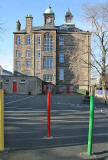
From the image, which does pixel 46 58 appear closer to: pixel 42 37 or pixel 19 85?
pixel 42 37

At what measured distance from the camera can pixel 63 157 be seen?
14.2 feet

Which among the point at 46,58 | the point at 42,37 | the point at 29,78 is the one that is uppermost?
the point at 42,37

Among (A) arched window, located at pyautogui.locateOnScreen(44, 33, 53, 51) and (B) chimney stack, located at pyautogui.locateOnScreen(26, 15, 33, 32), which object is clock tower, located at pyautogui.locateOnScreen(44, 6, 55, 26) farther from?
(A) arched window, located at pyautogui.locateOnScreen(44, 33, 53, 51)

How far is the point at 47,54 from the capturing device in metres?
52.7

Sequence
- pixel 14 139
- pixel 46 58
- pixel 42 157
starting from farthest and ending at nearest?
pixel 46 58, pixel 14 139, pixel 42 157

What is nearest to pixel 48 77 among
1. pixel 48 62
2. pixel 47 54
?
pixel 48 62

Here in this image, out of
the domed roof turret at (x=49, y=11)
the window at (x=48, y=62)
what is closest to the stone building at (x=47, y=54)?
the window at (x=48, y=62)

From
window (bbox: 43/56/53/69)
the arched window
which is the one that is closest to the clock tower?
the arched window

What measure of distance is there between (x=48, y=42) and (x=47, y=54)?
350cm

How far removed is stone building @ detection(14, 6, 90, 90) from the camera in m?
52.6

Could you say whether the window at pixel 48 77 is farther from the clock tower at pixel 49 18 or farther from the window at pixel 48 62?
the clock tower at pixel 49 18

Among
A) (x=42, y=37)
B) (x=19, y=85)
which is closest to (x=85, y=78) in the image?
(x=42, y=37)

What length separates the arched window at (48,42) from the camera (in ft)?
173

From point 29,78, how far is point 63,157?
1470 inches
